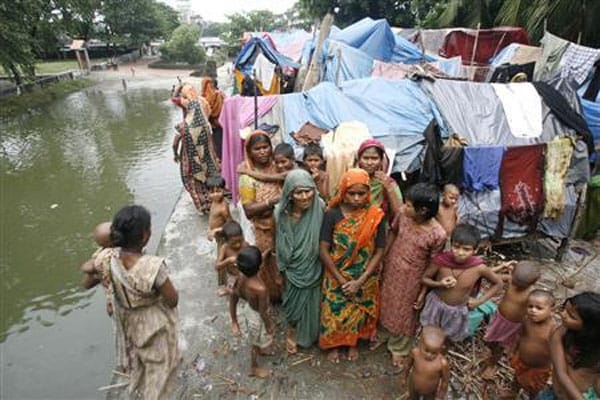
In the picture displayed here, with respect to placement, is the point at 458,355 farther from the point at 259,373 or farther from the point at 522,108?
the point at 522,108

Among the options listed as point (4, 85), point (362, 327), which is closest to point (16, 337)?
point (362, 327)

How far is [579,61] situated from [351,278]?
586 cm

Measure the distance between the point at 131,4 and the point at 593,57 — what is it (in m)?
37.7

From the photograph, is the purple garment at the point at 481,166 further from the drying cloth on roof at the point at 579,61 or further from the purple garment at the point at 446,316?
the drying cloth on roof at the point at 579,61

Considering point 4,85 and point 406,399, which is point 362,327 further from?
point 4,85

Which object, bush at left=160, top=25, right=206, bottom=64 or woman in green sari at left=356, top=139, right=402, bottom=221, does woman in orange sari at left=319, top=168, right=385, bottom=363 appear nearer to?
woman in green sari at left=356, top=139, right=402, bottom=221

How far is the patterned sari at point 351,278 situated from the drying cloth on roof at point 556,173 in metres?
2.71

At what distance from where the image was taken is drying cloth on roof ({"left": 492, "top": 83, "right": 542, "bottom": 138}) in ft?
13.8

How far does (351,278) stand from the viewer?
8.63ft

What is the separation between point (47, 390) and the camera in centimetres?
338

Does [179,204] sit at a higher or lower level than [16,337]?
higher

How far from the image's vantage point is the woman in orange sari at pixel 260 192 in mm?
2988

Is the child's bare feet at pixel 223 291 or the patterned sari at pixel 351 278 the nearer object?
the patterned sari at pixel 351 278

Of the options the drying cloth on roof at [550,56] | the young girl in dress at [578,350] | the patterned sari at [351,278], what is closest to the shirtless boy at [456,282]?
the patterned sari at [351,278]
